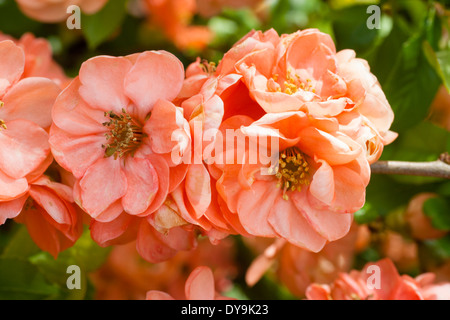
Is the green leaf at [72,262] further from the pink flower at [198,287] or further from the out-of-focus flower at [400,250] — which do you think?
the out-of-focus flower at [400,250]

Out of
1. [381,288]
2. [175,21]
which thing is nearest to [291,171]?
[381,288]

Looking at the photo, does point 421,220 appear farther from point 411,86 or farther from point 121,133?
point 121,133

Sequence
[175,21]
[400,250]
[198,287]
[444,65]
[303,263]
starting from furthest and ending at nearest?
[175,21] → [400,250] → [303,263] → [444,65] → [198,287]

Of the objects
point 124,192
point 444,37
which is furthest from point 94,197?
point 444,37

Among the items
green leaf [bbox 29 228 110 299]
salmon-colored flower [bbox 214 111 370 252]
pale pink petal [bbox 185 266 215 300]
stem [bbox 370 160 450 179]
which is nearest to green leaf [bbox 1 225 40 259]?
green leaf [bbox 29 228 110 299]

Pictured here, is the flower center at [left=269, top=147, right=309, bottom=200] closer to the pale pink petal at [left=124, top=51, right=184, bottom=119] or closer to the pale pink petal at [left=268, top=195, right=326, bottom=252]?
the pale pink petal at [left=268, top=195, right=326, bottom=252]

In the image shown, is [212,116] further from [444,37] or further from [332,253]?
[444,37]

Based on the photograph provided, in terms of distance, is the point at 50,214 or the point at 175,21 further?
the point at 175,21

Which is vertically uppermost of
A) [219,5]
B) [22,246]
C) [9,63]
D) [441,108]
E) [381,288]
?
[219,5]
